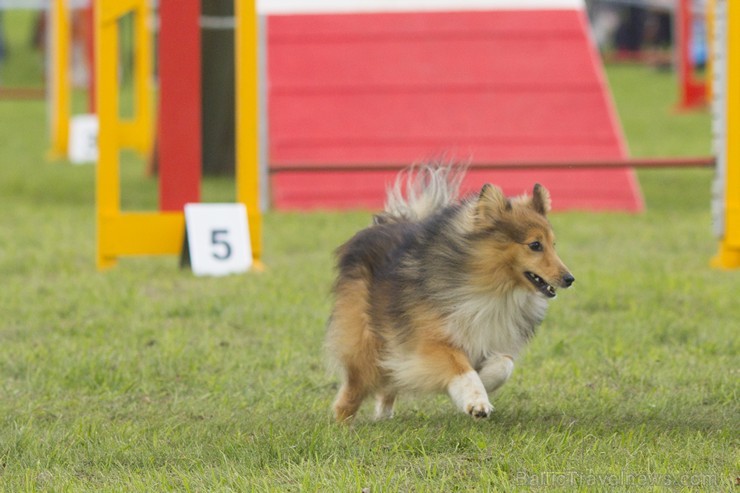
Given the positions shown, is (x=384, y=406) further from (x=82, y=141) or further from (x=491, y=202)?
(x=82, y=141)

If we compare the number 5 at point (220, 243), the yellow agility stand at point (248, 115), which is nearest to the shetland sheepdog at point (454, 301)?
the number 5 at point (220, 243)

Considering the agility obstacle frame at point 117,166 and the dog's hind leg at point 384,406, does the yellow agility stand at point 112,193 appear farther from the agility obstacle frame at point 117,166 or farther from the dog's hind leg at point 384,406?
the dog's hind leg at point 384,406

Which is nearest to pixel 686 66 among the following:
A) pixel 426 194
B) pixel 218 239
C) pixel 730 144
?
pixel 730 144

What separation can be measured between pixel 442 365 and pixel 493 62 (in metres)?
7.15

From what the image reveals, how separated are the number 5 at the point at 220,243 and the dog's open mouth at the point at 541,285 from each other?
11.4ft

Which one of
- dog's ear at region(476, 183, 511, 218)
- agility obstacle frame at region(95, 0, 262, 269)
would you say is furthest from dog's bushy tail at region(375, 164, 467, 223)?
agility obstacle frame at region(95, 0, 262, 269)

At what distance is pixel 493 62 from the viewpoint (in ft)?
35.7

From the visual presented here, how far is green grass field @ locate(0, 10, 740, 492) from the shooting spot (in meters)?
3.52

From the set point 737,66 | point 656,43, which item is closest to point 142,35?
point 737,66

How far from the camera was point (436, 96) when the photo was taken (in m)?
10.7

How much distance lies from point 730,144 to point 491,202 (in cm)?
386

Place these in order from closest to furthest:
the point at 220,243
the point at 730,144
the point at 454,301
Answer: the point at 454,301
the point at 220,243
the point at 730,144

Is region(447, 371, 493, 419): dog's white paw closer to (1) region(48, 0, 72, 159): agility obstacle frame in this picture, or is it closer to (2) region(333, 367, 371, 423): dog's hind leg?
(2) region(333, 367, 371, 423): dog's hind leg

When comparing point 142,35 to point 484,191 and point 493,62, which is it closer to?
point 493,62
